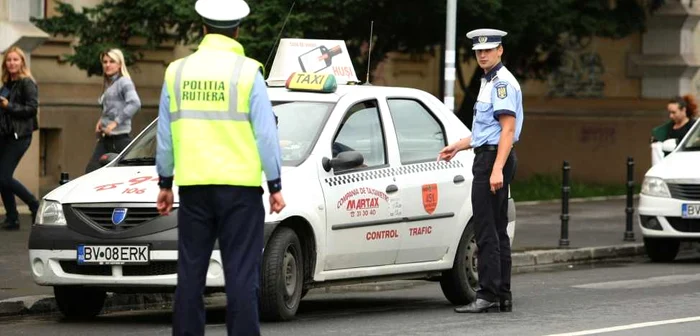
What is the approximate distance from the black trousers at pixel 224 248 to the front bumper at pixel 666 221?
393 inches

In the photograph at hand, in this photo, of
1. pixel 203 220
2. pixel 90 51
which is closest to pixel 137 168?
pixel 203 220

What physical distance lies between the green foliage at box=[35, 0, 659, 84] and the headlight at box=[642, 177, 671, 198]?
494 centimetres

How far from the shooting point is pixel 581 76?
108 ft

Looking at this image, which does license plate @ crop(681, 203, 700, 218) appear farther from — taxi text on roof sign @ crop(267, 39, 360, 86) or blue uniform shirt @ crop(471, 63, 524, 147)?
blue uniform shirt @ crop(471, 63, 524, 147)

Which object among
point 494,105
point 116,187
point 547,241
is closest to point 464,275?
point 494,105

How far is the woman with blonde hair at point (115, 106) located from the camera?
613 inches

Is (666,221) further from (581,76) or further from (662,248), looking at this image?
(581,76)

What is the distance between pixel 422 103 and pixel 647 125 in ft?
66.0

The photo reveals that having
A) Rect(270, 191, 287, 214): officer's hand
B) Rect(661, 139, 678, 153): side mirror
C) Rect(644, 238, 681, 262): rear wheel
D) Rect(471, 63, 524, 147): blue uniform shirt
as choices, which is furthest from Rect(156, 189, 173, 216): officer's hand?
Rect(661, 139, 678, 153): side mirror

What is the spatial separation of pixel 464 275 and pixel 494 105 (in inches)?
62.4

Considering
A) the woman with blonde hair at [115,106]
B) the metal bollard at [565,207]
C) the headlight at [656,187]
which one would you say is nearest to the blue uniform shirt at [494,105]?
the woman with blonde hair at [115,106]

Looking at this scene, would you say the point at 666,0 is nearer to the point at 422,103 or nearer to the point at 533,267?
the point at 533,267

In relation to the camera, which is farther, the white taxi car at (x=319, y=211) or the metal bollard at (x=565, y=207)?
the metal bollard at (x=565, y=207)

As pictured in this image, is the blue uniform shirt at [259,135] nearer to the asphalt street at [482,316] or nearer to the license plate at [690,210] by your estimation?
the asphalt street at [482,316]
